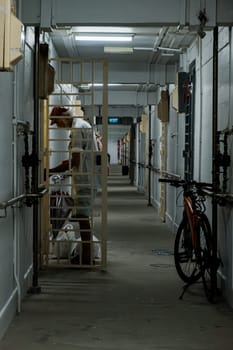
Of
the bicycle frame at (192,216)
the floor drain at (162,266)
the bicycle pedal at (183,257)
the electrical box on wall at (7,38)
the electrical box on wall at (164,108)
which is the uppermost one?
the electrical box on wall at (164,108)

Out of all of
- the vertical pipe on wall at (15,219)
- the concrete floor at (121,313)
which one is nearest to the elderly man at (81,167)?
the concrete floor at (121,313)

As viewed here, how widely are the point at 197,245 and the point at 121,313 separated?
43.0 inches

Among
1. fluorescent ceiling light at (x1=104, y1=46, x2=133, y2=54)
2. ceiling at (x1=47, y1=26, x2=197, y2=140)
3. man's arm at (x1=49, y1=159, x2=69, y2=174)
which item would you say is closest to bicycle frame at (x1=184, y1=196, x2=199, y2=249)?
man's arm at (x1=49, y1=159, x2=69, y2=174)

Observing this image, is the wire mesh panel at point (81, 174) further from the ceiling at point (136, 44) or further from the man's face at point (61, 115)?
the ceiling at point (136, 44)

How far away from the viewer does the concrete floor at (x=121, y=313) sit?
4363 mm

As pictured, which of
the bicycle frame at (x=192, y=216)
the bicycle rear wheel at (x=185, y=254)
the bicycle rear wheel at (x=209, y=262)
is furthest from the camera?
the bicycle rear wheel at (x=185, y=254)

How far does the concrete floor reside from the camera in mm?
4363

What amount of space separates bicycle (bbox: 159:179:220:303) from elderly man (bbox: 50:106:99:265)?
1.07 metres

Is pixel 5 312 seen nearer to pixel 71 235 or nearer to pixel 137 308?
pixel 137 308

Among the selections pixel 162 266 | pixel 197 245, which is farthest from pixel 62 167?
pixel 197 245

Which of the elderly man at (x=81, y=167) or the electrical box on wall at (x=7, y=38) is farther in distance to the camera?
the elderly man at (x=81, y=167)

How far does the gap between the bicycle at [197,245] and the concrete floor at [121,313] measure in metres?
0.13

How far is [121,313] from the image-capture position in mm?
5141

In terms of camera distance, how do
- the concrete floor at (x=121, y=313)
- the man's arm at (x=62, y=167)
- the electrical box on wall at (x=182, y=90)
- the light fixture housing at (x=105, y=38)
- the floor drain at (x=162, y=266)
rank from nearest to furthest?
the concrete floor at (x=121, y=313)
the man's arm at (x=62, y=167)
the floor drain at (x=162, y=266)
the electrical box on wall at (x=182, y=90)
the light fixture housing at (x=105, y=38)
